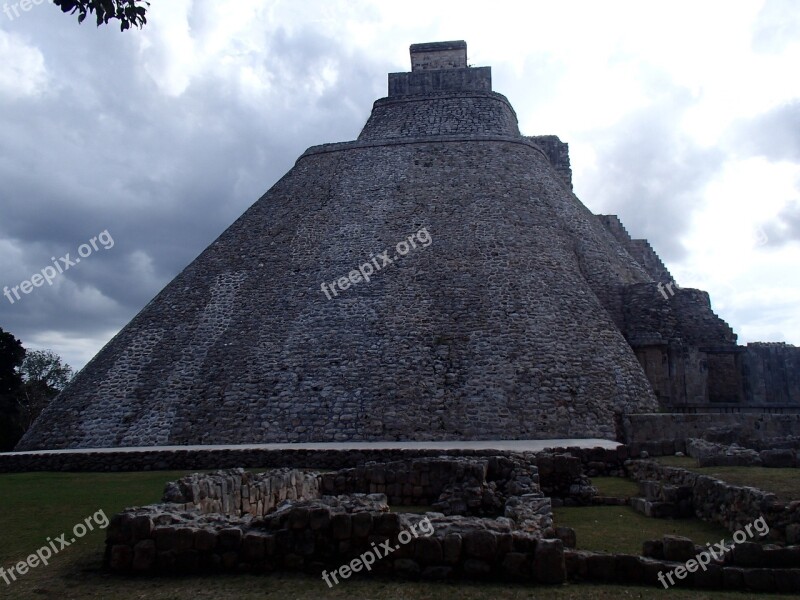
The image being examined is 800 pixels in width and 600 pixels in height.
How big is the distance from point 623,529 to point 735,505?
123 centimetres

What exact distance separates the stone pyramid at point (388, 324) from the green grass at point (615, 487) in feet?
15.1

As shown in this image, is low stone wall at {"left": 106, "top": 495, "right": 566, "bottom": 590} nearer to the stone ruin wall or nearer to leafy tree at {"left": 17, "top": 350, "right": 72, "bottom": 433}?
the stone ruin wall

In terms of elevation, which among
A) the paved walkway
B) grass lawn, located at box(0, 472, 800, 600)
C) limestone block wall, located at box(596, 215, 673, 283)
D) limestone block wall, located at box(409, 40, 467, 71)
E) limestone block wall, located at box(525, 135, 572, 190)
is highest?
limestone block wall, located at box(409, 40, 467, 71)

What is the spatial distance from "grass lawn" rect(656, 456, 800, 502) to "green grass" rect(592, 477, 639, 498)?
1042 mm

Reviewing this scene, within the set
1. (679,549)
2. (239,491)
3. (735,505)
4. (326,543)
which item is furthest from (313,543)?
(735,505)

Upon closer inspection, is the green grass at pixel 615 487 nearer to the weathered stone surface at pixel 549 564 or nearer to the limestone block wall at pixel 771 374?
the weathered stone surface at pixel 549 564

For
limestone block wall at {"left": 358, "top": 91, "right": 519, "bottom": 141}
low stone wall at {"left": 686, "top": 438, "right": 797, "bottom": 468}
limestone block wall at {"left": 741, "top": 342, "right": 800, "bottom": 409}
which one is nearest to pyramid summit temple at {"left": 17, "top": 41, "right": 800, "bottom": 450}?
limestone block wall at {"left": 741, "top": 342, "right": 800, "bottom": 409}

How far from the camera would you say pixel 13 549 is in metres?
7.38

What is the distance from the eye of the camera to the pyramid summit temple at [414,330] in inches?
728

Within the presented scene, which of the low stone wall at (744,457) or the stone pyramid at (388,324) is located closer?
the low stone wall at (744,457)

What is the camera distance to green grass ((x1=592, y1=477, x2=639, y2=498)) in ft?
36.8

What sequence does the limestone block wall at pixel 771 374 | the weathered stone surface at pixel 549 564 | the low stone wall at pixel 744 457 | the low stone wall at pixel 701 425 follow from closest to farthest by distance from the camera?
the weathered stone surface at pixel 549 564 → the low stone wall at pixel 744 457 → the low stone wall at pixel 701 425 → the limestone block wall at pixel 771 374

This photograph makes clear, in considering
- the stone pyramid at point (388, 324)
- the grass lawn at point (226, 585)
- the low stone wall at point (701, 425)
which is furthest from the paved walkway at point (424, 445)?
the grass lawn at point (226, 585)

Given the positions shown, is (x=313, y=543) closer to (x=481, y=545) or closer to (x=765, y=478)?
(x=481, y=545)
